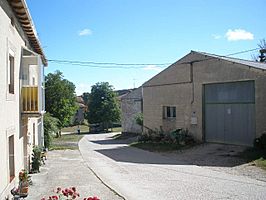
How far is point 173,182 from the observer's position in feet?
41.1

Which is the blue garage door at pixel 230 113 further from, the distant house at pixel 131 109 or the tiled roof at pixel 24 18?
the distant house at pixel 131 109

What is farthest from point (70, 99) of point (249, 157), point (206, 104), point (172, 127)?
point (249, 157)

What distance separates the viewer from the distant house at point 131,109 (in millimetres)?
40281

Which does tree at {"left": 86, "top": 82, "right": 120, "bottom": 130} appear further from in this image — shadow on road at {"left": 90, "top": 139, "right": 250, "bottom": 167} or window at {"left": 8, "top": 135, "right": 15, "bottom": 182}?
window at {"left": 8, "top": 135, "right": 15, "bottom": 182}

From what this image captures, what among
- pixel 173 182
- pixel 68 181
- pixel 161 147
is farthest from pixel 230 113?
pixel 68 181

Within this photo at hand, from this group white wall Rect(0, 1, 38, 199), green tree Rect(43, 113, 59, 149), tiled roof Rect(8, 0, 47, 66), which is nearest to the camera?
white wall Rect(0, 1, 38, 199)

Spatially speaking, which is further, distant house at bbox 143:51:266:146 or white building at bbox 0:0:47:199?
distant house at bbox 143:51:266:146

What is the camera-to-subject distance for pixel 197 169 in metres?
15.3

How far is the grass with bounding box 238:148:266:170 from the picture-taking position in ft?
50.4

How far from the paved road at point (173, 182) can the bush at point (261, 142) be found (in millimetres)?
3964

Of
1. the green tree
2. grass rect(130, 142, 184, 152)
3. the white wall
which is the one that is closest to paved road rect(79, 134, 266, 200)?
the white wall

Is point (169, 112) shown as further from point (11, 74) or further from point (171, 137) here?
point (11, 74)

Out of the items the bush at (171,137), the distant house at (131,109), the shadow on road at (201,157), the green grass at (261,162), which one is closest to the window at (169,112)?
the bush at (171,137)

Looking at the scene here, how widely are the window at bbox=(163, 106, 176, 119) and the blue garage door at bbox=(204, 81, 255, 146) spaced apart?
4.28 metres
